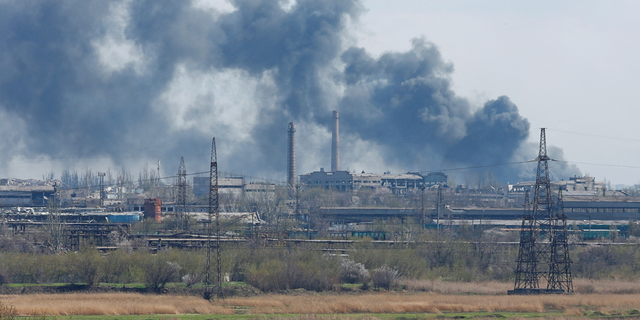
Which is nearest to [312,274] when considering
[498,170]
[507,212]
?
[507,212]

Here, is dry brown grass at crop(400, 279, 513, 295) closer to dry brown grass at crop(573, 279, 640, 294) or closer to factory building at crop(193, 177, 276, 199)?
dry brown grass at crop(573, 279, 640, 294)

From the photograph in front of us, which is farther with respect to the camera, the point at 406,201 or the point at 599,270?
the point at 406,201

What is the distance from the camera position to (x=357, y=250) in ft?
130

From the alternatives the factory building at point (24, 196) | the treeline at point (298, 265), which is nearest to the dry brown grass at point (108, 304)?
the treeline at point (298, 265)

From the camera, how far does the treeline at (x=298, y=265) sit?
33.8 meters

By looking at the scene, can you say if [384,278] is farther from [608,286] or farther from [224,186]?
[224,186]

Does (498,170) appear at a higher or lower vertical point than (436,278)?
higher

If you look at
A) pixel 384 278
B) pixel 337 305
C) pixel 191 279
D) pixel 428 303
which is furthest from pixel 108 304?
pixel 384 278

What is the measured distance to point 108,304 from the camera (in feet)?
86.8

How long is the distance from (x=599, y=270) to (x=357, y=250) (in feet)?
48.1

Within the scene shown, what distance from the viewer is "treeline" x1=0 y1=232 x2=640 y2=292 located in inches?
1329

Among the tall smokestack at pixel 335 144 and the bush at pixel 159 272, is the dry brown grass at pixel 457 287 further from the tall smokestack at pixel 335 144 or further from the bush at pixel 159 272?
the tall smokestack at pixel 335 144

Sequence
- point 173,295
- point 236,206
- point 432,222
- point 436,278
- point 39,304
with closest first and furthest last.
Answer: point 39,304
point 173,295
point 436,278
point 432,222
point 236,206

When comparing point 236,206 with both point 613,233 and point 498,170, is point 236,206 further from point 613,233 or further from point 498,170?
point 498,170
